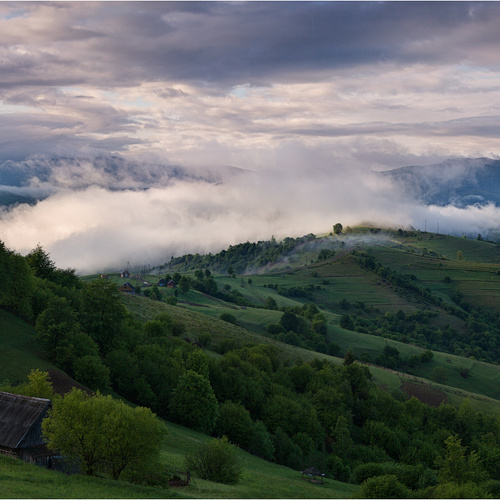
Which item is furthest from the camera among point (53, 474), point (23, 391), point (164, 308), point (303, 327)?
point (303, 327)

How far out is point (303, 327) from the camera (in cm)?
19662

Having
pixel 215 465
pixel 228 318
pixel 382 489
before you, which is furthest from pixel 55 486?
pixel 228 318

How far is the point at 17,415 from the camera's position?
4450cm

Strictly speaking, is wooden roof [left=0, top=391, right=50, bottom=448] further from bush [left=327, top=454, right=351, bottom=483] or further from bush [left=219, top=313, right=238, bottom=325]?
bush [left=219, top=313, right=238, bottom=325]

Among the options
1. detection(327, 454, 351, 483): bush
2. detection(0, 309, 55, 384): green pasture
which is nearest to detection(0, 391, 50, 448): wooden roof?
detection(0, 309, 55, 384): green pasture

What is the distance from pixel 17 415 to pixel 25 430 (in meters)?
1.88

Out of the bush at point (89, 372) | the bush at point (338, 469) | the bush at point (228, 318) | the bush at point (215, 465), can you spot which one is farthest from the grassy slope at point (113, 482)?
the bush at point (228, 318)

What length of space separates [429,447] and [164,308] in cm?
8092

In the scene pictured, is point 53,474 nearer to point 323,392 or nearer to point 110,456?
point 110,456

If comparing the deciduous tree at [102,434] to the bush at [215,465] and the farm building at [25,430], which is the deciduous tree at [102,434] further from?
the bush at [215,465]

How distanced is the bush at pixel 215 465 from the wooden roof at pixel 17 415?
47.2 feet

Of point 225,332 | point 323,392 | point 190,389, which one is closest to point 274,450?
point 190,389

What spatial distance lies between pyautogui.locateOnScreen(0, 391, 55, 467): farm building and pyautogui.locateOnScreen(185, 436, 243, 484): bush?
43.0 feet

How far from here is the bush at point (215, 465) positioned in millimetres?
49438
